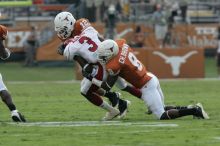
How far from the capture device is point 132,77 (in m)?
11.4

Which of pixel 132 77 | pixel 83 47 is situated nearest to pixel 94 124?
pixel 132 77

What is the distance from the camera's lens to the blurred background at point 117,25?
28.8 m

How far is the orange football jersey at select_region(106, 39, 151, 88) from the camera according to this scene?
436 inches

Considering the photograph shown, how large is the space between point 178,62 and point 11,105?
533 inches

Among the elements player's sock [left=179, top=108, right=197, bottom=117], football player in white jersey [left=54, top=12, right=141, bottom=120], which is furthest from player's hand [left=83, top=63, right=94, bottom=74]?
player's sock [left=179, top=108, right=197, bottom=117]

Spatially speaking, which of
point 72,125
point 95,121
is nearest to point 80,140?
point 72,125

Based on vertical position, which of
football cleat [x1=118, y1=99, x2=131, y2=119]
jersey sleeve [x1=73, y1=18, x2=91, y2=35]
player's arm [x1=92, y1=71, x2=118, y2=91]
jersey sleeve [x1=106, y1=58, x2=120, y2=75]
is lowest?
football cleat [x1=118, y1=99, x2=131, y2=119]

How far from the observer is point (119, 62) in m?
11.1

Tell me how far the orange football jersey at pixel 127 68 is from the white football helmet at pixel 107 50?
84mm

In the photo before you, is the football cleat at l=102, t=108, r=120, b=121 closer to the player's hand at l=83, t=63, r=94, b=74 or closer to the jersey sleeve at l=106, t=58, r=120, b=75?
the player's hand at l=83, t=63, r=94, b=74

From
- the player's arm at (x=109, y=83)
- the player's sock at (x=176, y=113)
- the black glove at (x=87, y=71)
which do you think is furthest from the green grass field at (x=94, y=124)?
the black glove at (x=87, y=71)

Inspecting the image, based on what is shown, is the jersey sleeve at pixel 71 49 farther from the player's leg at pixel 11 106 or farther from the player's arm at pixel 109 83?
the player's leg at pixel 11 106

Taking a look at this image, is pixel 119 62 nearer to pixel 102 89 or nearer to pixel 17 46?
pixel 102 89

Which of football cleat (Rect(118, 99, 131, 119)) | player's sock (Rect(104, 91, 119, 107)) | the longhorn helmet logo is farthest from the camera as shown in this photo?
the longhorn helmet logo
